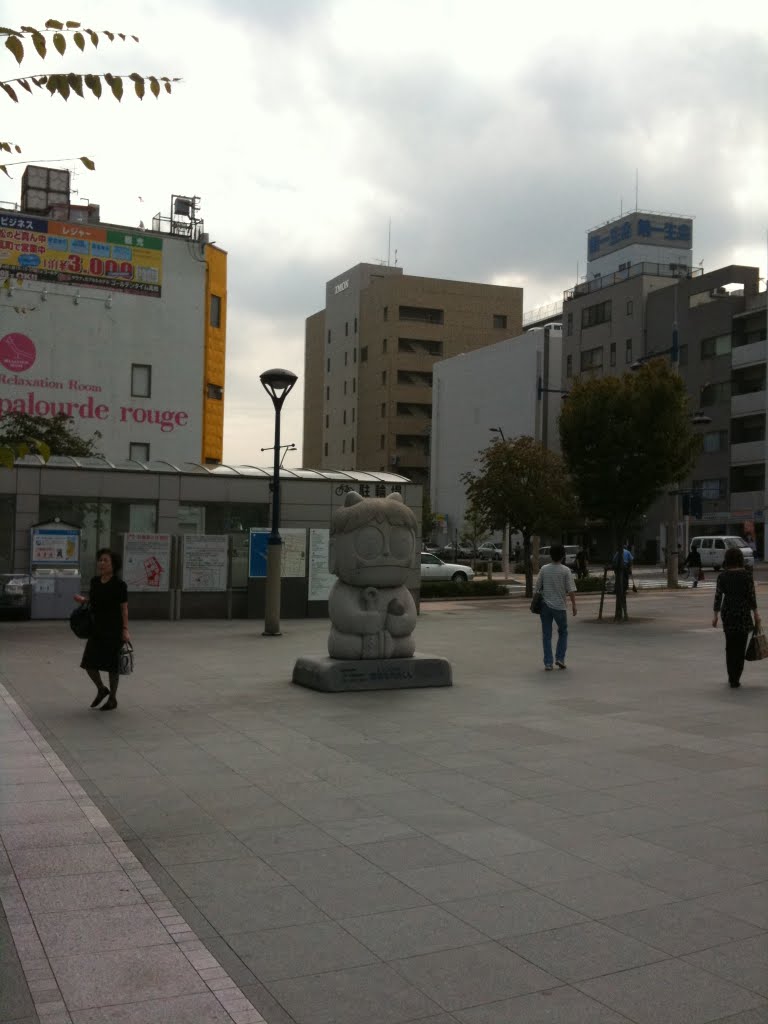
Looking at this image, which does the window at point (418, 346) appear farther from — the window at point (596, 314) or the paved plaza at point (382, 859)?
the paved plaza at point (382, 859)

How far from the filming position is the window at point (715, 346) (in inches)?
2422

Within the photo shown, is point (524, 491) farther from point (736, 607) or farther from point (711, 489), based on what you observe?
point (711, 489)

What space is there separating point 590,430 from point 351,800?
1659 cm

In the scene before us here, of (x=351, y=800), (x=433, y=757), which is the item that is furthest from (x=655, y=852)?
(x=433, y=757)

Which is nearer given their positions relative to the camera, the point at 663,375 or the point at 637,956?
the point at 637,956

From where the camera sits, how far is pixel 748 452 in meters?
60.1

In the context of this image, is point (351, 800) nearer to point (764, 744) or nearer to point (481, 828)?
point (481, 828)

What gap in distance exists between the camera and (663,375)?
73.8ft

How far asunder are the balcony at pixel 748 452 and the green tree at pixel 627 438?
128 ft

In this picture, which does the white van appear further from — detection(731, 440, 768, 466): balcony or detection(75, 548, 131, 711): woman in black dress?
detection(75, 548, 131, 711): woman in black dress

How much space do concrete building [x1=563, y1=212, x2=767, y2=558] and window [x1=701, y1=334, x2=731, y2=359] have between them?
0.06 m

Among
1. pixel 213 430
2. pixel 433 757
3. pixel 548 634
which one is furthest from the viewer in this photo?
pixel 213 430

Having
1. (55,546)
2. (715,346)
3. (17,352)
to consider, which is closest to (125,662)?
(55,546)

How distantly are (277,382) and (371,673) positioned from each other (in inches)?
318
